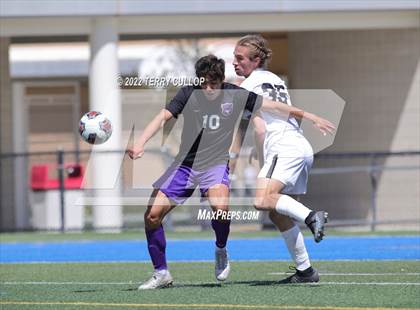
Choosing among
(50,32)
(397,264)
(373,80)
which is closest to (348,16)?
(373,80)

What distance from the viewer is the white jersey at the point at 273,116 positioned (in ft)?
32.3

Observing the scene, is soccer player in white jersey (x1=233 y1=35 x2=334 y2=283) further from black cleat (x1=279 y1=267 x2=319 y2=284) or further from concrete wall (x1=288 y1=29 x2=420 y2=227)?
concrete wall (x1=288 y1=29 x2=420 y2=227)

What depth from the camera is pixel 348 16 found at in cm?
2081

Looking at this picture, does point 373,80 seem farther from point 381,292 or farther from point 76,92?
point 76,92

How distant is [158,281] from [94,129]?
152 cm

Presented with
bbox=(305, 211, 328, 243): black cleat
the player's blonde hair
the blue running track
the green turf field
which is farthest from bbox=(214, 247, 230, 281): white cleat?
the blue running track

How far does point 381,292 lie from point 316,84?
15216 millimetres

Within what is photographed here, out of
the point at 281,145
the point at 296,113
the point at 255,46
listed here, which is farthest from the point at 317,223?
the point at 255,46

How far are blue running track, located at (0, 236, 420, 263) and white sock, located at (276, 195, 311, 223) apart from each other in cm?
391

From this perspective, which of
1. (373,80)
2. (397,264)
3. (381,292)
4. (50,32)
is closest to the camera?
(381,292)

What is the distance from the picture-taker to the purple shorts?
9.73 m

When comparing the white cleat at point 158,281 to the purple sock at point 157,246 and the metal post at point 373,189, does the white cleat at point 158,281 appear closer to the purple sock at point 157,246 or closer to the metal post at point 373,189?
the purple sock at point 157,246

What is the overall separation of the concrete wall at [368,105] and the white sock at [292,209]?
471 inches

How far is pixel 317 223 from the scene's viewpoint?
928cm
